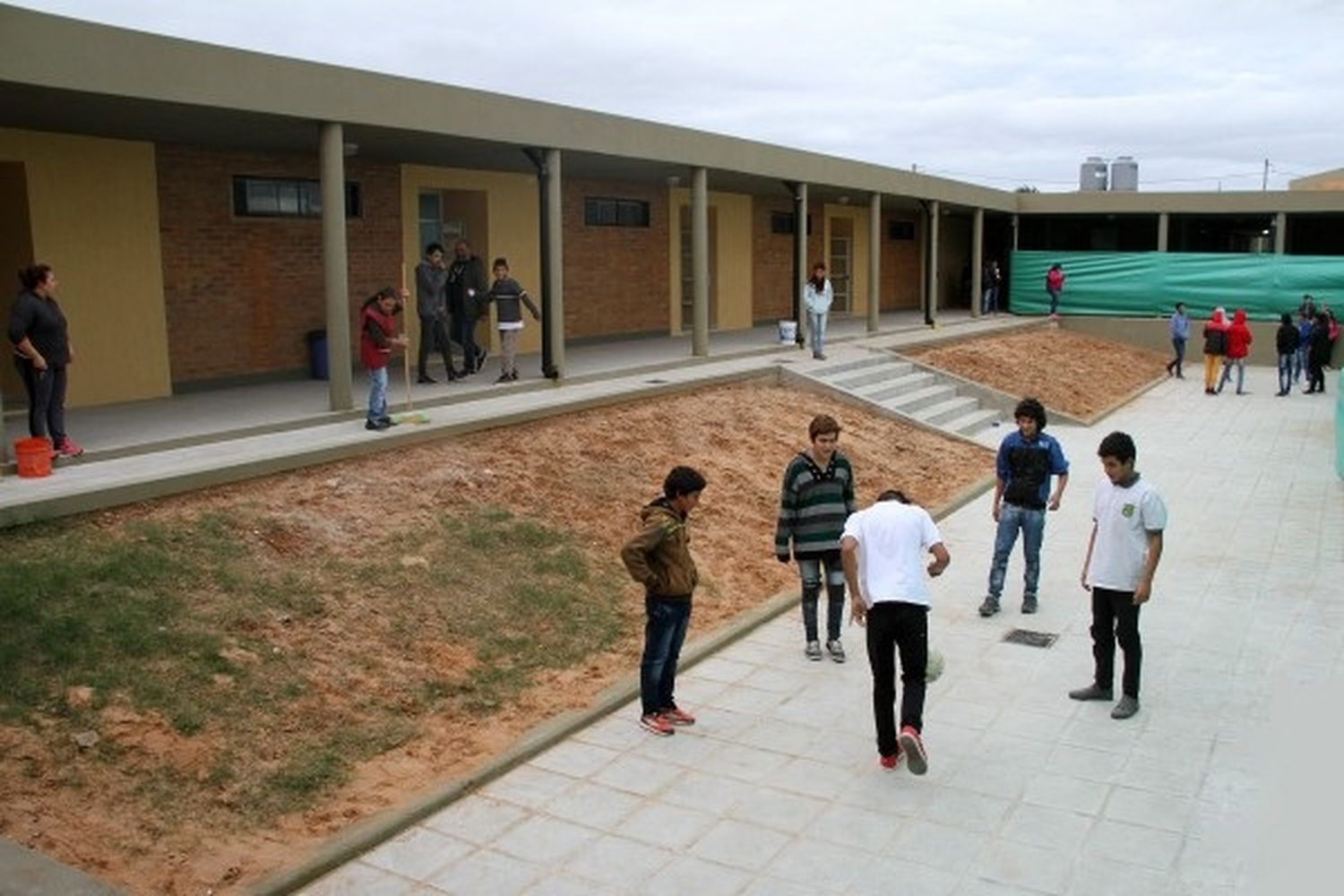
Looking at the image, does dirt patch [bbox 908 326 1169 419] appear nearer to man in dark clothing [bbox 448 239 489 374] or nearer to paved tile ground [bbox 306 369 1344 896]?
man in dark clothing [bbox 448 239 489 374]

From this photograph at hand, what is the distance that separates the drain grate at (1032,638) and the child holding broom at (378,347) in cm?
559

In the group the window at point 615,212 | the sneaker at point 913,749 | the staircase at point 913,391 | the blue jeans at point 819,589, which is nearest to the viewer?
the sneaker at point 913,749

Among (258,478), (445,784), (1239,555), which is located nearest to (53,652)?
(445,784)

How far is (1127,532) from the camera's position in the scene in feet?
21.2

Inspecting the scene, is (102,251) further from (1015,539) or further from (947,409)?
(947,409)

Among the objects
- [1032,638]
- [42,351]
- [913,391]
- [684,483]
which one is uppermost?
[42,351]

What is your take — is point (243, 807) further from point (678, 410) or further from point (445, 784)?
point (678, 410)

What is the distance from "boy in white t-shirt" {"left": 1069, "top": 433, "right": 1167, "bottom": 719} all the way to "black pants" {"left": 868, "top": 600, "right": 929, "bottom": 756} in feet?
4.44

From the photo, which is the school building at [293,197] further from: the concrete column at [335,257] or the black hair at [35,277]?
the black hair at [35,277]

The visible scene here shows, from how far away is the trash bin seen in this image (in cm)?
1426

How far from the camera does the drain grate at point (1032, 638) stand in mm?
8016

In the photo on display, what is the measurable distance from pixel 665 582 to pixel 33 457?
507 centimetres

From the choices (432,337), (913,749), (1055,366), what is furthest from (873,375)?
(913,749)

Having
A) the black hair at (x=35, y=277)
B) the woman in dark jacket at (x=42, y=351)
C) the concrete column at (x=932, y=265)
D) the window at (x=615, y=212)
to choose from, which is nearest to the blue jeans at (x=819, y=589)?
the woman in dark jacket at (x=42, y=351)
